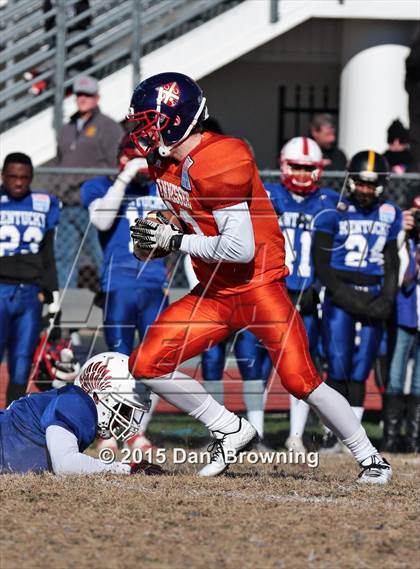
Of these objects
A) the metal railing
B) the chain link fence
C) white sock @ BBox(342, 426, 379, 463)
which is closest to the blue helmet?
white sock @ BBox(342, 426, 379, 463)

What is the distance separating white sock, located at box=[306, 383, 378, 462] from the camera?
632 cm

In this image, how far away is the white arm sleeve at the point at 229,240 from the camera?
241 inches

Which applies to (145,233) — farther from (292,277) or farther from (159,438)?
(159,438)

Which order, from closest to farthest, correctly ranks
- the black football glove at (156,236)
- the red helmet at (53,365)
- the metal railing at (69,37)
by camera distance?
the black football glove at (156,236)
the red helmet at (53,365)
the metal railing at (69,37)

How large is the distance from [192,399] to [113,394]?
1.43ft

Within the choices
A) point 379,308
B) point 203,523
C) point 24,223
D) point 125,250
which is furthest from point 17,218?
point 203,523

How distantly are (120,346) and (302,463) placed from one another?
152cm

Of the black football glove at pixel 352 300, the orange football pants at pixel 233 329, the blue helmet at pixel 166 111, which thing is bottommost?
the orange football pants at pixel 233 329

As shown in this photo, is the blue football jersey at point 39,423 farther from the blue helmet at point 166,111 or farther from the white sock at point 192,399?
the blue helmet at point 166,111

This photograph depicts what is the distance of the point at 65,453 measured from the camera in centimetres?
606

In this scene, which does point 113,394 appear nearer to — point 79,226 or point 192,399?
point 192,399

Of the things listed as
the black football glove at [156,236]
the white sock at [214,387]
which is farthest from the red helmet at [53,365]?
the black football glove at [156,236]

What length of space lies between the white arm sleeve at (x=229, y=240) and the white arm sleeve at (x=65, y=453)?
3.34 feet

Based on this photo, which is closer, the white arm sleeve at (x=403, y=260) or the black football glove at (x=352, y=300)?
the black football glove at (x=352, y=300)
